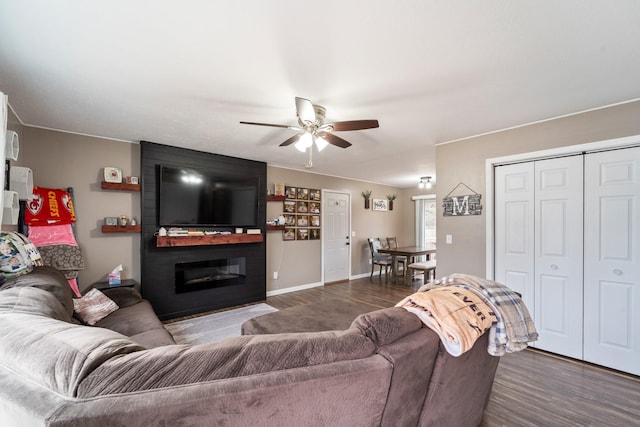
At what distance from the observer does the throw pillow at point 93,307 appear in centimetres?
238

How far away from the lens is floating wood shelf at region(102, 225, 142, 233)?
3323 millimetres

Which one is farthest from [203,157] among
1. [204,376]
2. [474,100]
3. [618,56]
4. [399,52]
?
[618,56]

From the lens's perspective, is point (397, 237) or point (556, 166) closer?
point (556, 166)

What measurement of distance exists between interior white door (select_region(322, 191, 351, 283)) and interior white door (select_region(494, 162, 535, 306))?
3270 millimetres

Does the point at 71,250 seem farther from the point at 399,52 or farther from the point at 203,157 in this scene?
the point at 399,52

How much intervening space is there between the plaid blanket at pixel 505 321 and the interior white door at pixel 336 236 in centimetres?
435

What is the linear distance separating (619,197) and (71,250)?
5526 millimetres

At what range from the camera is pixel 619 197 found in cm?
245

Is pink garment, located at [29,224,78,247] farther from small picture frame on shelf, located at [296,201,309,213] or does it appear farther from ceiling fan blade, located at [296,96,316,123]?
small picture frame on shelf, located at [296,201,309,213]

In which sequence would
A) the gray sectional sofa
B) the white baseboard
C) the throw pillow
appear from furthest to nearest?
the white baseboard, the throw pillow, the gray sectional sofa

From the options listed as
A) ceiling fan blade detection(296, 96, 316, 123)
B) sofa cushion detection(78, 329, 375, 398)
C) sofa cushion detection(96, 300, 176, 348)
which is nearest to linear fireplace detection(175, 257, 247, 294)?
sofa cushion detection(96, 300, 176, 348)

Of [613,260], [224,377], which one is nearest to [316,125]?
[224,377]

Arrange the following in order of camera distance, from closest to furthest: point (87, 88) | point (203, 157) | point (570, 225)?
point (87, 88) < point (570, 225) < point (203, 157)

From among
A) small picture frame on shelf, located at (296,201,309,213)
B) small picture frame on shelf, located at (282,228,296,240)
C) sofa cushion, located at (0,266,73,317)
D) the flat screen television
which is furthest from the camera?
small picture frame on shelf, located at (296,201,309,213)
